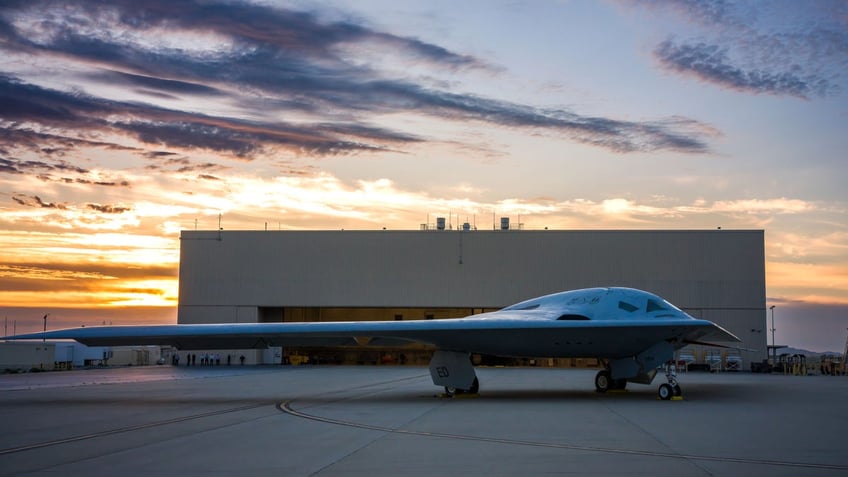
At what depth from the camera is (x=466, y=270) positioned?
57.9 meters

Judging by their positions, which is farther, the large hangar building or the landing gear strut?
the large hangar building

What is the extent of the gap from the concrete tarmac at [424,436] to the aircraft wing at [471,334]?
60.2 inches

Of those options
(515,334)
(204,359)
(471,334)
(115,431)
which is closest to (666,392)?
(515,334)

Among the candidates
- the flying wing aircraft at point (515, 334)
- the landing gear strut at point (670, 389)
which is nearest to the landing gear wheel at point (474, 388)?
the flying wing aircraft at point (515, 334)

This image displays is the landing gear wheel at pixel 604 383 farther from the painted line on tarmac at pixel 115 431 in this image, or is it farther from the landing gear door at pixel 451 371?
the painted line on tarmac at pixel 115 431

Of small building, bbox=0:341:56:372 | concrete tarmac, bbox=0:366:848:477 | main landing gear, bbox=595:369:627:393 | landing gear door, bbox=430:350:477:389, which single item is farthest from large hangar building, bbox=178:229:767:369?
landing gear door, bbox=430:350:477:389

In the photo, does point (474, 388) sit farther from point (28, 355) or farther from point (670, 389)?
point (28, 355)

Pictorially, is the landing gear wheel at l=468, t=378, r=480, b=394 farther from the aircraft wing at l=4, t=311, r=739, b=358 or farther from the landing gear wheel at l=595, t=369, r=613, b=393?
the landing gear wheel at l=595, t=369, r=613, b=393

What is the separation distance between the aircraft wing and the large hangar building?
34.2m

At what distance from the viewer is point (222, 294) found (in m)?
60.5

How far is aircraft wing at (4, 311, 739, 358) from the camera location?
69.2 feet

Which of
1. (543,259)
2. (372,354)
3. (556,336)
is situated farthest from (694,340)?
(372,354)

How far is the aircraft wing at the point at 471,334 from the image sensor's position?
21.1 m

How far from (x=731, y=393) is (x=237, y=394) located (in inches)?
588
